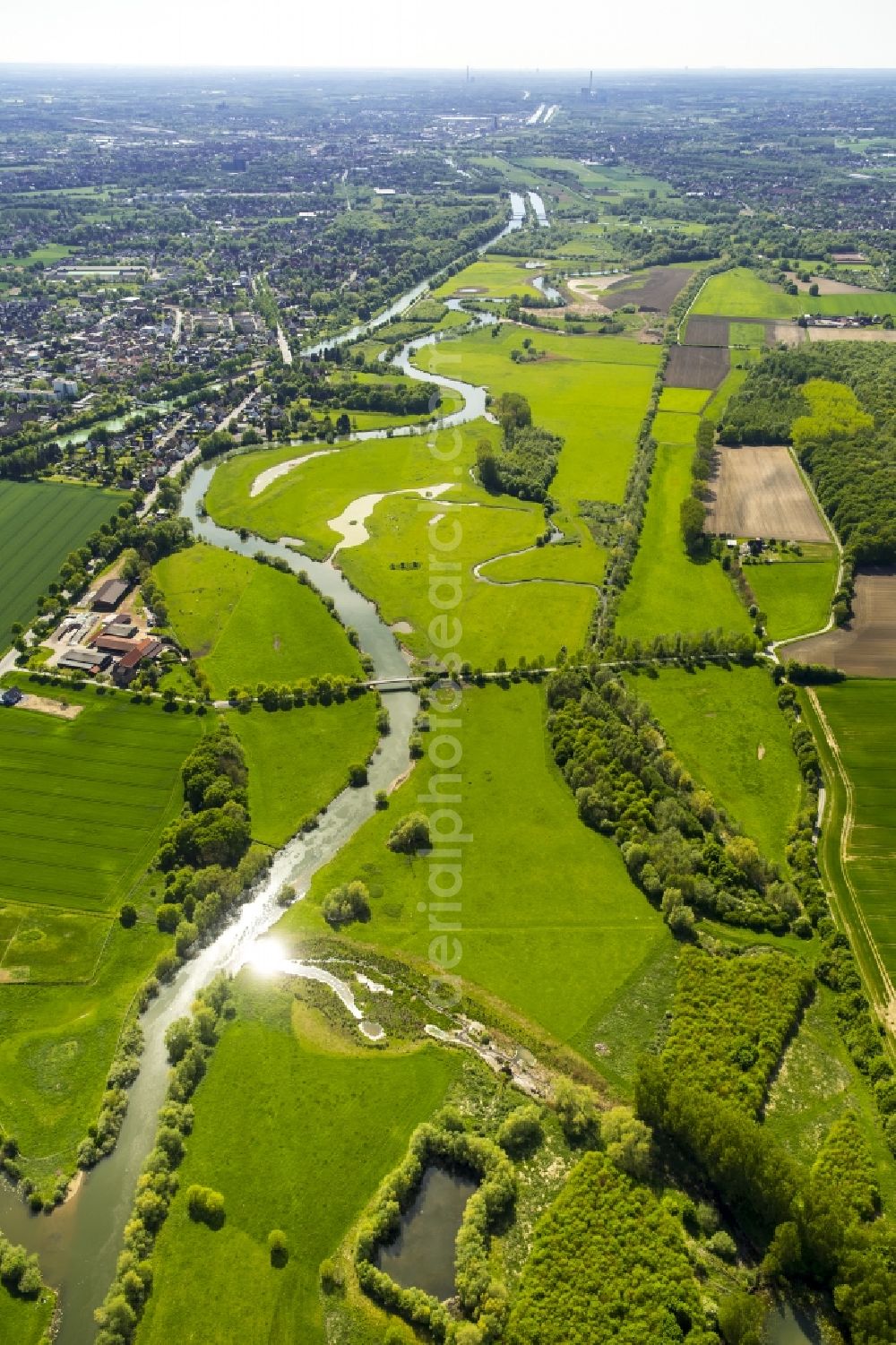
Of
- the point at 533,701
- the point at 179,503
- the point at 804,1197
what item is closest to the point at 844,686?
the point at 533,701

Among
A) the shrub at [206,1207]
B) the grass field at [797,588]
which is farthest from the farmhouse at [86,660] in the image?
the grass field at [797,588]

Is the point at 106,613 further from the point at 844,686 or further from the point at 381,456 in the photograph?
the point at 844,686

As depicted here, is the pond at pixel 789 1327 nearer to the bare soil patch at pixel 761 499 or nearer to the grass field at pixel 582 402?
the bare soil patch at pixel 761 499

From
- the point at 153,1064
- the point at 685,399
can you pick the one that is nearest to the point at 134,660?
the point at 153,1064

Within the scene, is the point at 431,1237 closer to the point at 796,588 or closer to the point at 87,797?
the point at 87,797

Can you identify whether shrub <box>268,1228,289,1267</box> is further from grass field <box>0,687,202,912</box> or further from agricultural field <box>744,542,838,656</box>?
agricultural field <box>744,542,838,656</box>
